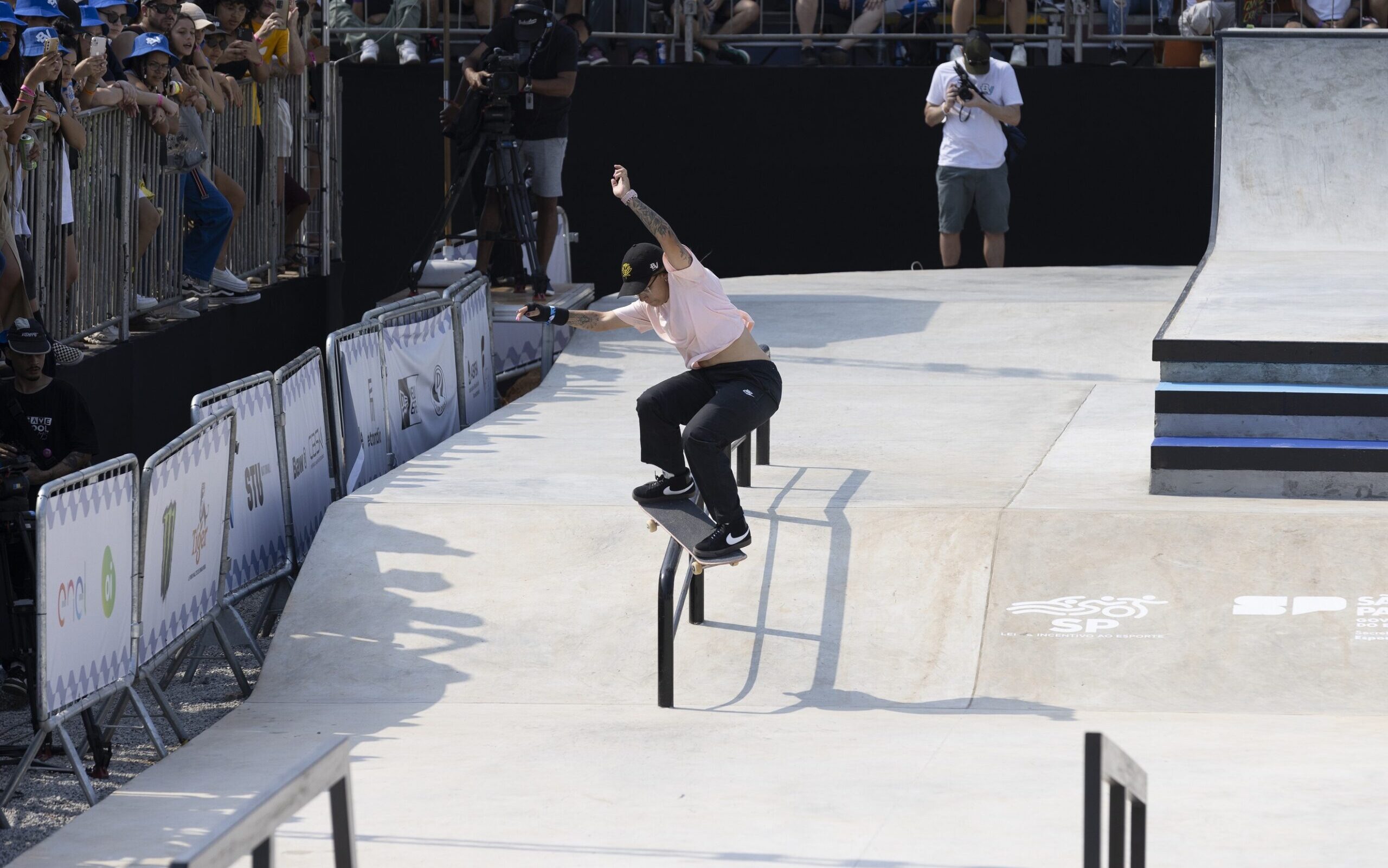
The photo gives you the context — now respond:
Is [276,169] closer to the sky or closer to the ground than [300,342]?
closer to the sky

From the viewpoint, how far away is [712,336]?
7832 mm

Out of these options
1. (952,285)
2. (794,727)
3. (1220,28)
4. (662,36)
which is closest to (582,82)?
(662,36)

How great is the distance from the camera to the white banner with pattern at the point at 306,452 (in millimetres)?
8859

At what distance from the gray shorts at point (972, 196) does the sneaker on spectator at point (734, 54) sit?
9.48ft

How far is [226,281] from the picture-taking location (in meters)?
12.2

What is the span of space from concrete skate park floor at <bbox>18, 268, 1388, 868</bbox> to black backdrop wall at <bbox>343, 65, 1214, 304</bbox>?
22.9 ft

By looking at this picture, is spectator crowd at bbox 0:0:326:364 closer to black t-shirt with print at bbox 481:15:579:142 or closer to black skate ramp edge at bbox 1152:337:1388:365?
black t-shirt with print at bbox 481:15:579:142

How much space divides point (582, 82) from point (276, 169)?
444cm

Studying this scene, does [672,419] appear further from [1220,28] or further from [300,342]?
[1220,28]

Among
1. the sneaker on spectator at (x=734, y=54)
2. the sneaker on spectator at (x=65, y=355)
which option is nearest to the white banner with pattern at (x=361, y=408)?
the sneaker on spectator at (x=65, y=355)

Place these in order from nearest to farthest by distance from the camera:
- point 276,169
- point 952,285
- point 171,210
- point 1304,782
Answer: point 1304,782 < point 171,210 < point 276,169 < point 952,285

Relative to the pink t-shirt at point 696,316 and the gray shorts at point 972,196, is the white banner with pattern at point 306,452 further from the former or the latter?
the gray shorts at point 972,196

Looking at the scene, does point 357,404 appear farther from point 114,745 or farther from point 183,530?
point 114,745

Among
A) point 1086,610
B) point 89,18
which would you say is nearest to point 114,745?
point 1086,610
